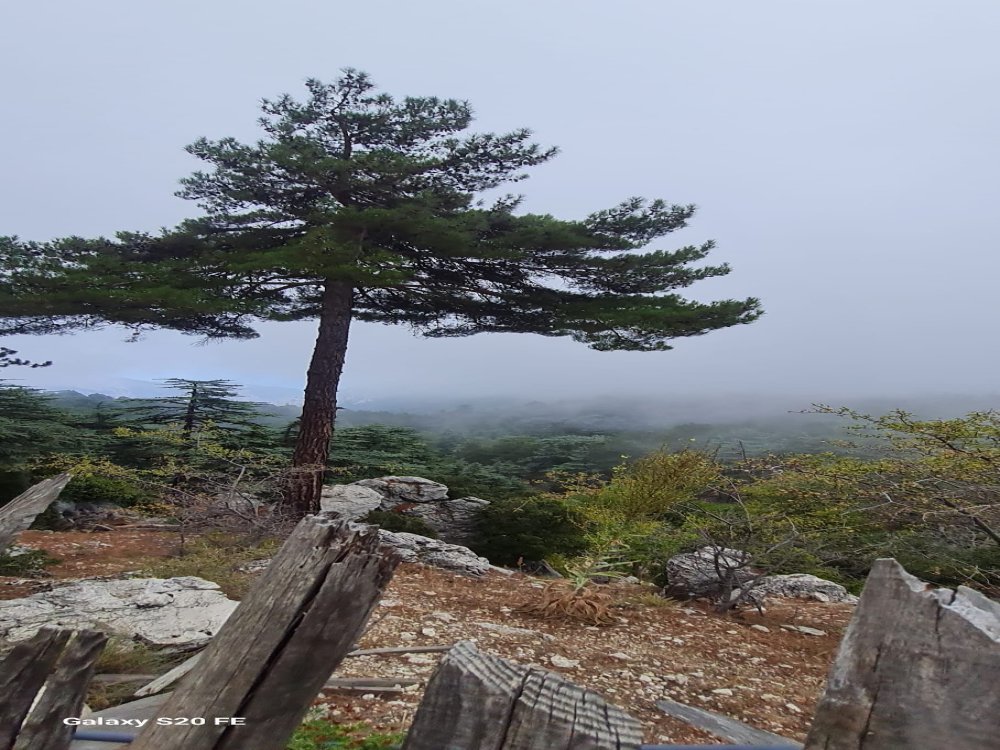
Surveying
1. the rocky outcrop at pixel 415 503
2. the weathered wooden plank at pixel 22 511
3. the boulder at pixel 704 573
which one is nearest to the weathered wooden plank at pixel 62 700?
the weathered wooden plank at pixel 22 511

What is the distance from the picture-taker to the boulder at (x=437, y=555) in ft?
23.5

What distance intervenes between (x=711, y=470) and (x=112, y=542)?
8380 millimetres

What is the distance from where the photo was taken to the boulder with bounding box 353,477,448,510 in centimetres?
1119

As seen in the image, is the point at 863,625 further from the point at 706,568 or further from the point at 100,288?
the point at 100,288

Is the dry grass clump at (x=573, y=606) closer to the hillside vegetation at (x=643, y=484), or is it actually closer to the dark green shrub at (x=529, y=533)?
the hillside vegetation at (x=643, y=484)

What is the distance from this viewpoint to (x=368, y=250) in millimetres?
7855

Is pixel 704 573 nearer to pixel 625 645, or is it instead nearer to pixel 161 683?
pixel 625 645

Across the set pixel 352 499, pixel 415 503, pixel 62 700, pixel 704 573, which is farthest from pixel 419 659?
pixel 415 503

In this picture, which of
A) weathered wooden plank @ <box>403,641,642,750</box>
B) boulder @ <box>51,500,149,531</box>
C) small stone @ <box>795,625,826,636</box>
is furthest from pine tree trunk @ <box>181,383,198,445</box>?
weathered wooden plank @ <box>403,641,642,750</box>

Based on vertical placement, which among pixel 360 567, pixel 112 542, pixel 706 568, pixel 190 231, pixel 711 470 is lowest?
pixel 112 542

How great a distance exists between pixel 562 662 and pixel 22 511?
327cm

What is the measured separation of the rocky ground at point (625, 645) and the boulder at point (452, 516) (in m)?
3.16

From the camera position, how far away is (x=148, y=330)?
8828mm

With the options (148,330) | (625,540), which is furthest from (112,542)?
(625,540)
